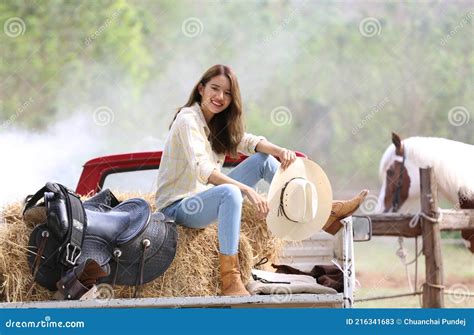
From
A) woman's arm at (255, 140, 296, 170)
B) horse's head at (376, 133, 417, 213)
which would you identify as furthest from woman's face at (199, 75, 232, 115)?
horse's head at (376, 133, 417, 213)

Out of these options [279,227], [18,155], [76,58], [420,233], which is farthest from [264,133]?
[279,227]

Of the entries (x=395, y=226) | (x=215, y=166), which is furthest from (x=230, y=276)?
(x=395, y=226)

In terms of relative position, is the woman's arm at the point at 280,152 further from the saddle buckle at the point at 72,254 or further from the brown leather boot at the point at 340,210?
the saddle buckle at the point at 72,254

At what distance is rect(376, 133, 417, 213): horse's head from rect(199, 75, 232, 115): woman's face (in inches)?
148

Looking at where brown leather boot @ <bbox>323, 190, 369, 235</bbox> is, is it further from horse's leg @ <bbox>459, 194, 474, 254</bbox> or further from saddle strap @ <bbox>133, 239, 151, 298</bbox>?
horse's leg @ <bbox>459, 194, 474, 254</bbox>

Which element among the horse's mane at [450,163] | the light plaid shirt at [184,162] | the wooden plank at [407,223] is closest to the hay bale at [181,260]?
the light plaid shirt at [184,162]

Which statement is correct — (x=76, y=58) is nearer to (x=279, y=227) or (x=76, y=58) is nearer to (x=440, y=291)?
(x=440, y=291)

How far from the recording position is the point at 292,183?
133 inches

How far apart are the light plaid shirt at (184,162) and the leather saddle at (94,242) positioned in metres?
0.17

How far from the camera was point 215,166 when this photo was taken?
3.41 meters

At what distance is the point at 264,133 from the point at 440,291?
30.0 feet

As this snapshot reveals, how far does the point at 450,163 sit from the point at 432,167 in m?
0.15

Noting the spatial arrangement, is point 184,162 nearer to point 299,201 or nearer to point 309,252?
point 299,201

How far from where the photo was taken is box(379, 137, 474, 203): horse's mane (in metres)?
6.80
